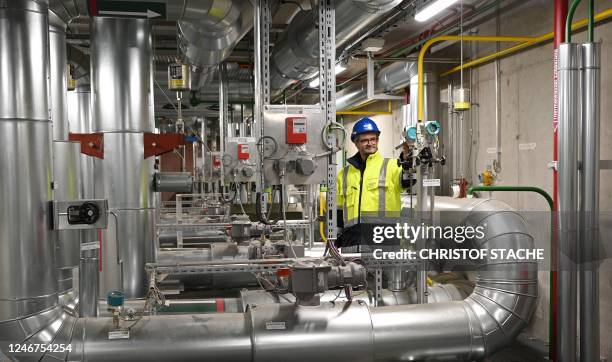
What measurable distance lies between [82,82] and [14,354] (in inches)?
172

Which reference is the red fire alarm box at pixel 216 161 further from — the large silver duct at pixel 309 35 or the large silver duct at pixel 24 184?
the large silver duct at pixel 24 184

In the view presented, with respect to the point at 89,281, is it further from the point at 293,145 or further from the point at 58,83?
the point at 58,83

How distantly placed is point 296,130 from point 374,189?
816mm

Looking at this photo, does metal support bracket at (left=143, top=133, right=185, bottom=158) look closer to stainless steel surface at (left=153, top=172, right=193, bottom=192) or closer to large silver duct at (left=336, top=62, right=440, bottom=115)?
stainless steel surface at (left=153, top=172, right=193, bottom=192)

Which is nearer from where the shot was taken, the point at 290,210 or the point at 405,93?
the point at 405,93

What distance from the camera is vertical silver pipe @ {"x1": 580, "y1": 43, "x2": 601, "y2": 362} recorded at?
337cm

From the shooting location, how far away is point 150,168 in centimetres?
445

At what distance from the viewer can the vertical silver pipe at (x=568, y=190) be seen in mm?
3377

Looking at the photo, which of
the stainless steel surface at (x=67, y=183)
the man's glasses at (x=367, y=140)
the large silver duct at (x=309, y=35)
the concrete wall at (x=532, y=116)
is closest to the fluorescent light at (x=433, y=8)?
the large silver duct at (x=309, y=35)

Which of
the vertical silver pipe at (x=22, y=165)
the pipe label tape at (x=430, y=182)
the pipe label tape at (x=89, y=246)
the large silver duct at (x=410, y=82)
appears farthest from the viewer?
the large silver duct at (x=410, y=82)

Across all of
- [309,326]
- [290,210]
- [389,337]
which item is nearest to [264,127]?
[309,326]

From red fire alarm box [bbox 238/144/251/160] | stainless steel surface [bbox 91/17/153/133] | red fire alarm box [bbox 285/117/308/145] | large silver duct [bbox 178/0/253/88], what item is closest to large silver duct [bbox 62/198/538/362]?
red fire alarm box [bbox 285/117/308/145]

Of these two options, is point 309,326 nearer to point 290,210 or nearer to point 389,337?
point 389,337

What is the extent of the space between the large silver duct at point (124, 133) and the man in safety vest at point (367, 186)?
166cm
